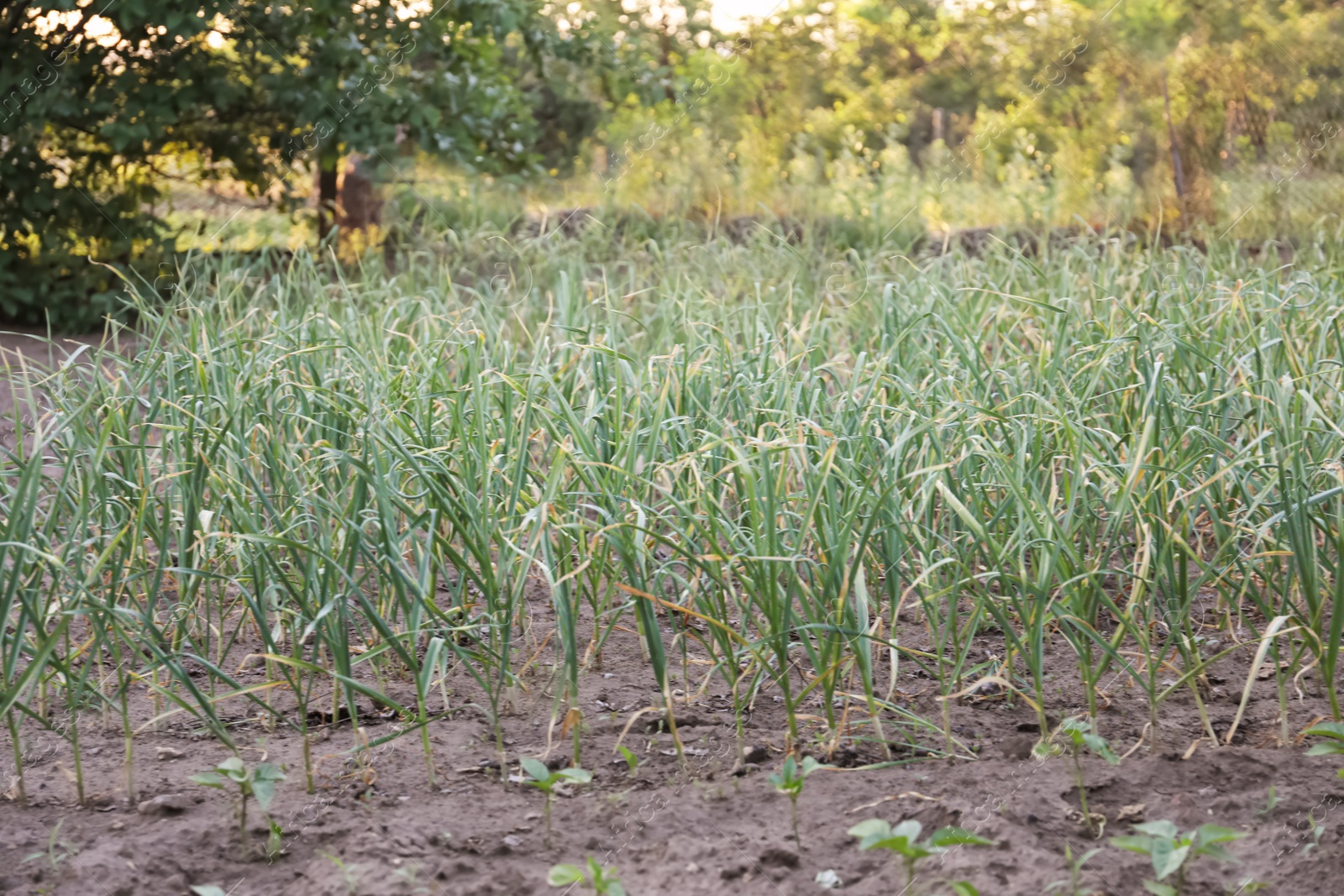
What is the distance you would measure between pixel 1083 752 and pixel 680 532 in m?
0.65

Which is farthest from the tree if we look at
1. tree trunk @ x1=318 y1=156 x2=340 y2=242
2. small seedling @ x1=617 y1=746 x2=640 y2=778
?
small seedling @ x1=617 y1=746 x2=640 y2=778

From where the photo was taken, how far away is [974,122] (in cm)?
1052

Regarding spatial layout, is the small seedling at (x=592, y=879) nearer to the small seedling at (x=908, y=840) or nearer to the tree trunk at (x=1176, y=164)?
the small seedling at (x=908, y=840)

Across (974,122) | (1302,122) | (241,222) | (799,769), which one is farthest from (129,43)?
(974,122)

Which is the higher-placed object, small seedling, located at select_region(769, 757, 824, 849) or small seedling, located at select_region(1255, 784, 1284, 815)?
small seedling, located at select_region(769, 757, 824, 849)

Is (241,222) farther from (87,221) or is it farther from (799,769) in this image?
(799,769)

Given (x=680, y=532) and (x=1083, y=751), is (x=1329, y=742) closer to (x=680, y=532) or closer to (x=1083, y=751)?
(x=1083, y=751)

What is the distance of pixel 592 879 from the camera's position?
1.30 meters

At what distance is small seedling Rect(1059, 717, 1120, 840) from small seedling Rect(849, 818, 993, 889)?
18 cm

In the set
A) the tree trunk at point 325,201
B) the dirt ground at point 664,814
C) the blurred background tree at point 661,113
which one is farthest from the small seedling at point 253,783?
the tree trunk at point 325,201

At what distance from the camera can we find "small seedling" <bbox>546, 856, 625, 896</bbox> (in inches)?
47.4

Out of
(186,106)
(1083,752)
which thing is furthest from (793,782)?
(186,106)

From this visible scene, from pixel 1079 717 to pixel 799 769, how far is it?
45 centimetres

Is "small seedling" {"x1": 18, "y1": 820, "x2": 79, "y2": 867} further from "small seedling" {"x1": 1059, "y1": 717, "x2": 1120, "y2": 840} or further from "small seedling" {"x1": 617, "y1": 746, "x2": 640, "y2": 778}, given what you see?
"small seedling" {"x1": 1059, "y1": 717, "x2": 1120, "y2": 840}
